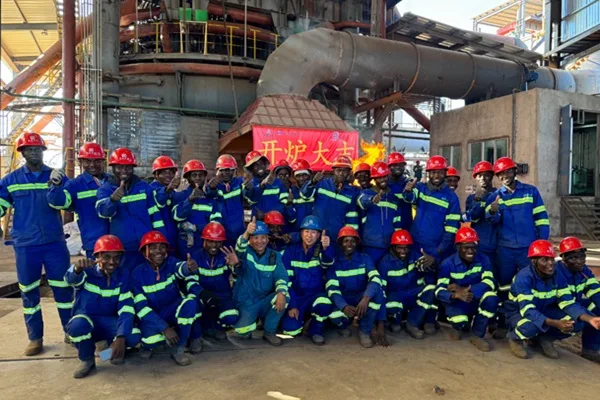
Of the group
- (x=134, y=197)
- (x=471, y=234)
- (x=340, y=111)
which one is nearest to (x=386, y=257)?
(x=471, y=234)

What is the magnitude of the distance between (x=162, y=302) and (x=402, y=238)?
8.54 ft

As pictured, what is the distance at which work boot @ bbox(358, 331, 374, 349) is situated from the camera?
13.4 feet

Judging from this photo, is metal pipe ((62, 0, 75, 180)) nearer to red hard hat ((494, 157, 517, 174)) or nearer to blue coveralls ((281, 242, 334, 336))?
blue coveralls ((281, 242, 334, 336))

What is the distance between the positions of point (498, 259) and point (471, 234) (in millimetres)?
685

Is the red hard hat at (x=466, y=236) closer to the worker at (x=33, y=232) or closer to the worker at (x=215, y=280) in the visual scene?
the worker at (x=215, y=280)

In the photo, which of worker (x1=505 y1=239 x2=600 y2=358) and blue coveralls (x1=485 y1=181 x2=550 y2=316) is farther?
blue coveralls (x1=485 y1=181 x2=550 y2=316)

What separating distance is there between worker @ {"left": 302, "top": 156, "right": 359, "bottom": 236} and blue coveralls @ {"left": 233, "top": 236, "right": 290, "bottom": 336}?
0.97 m

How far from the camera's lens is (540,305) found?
3.97 meters

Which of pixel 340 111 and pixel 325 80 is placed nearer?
pixel 325 80

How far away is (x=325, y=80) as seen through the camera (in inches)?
429

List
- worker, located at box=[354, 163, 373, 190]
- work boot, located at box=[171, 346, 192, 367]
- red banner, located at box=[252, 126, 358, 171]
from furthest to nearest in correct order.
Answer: red banner, located at box=[252, 126, 358, 171] < worker, located at box=[354, 163, 373, 190] < work boot, located at box=[171, 346, 192, 367]

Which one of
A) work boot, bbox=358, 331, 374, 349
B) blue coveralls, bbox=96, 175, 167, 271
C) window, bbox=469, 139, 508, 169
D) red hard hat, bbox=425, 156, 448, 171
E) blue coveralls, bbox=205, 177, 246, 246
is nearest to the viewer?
blue coveralls, bbox=96, 175, 167, 271

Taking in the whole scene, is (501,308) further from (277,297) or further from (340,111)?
(340,111)

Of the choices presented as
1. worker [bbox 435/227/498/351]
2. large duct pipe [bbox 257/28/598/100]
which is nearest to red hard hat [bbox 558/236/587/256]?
worker [bbox 435/227/498/351]
